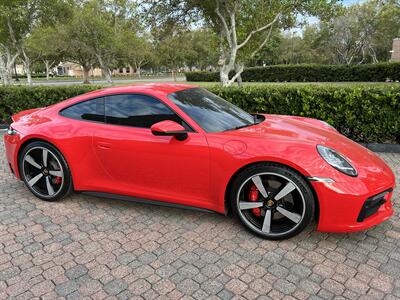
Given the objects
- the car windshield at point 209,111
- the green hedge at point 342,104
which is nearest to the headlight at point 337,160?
the car windshield at point 209,111

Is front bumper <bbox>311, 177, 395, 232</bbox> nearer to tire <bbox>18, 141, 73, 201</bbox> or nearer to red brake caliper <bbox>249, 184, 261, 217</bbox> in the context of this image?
red brake caliper <bbox>249, 184, 261, 217</bbox>

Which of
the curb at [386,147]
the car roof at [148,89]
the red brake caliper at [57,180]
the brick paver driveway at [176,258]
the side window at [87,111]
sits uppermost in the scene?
the car roof at [148,89]

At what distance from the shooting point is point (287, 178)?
3045 millimetres

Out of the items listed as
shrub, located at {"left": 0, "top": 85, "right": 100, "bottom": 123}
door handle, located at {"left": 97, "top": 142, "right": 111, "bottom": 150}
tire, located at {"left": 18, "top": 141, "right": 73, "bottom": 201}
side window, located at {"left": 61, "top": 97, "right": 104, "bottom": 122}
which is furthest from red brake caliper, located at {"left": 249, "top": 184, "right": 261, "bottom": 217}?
shrub, located at {"left": 0, "top": 85, "right": 100, "bottom": 123}

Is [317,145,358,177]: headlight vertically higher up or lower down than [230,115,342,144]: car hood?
lower down

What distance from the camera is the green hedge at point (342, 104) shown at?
6418mm

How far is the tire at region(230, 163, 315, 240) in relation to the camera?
304 cm

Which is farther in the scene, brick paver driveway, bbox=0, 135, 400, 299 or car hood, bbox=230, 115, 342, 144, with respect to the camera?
car hood, bbox=230, 115, 342, 144

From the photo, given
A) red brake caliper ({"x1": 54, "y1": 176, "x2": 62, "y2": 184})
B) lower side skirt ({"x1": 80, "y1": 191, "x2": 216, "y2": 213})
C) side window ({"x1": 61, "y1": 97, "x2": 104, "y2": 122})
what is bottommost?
lower side skirt ({"x1": 80, "y1": 191, "x2": 216, "y2": 213})

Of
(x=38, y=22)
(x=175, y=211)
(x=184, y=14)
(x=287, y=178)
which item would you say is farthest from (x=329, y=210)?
(x=38, y=22)

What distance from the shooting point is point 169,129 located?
3.24m

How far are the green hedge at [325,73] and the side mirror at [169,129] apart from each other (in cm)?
2872

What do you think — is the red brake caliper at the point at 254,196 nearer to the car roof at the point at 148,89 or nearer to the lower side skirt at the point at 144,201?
the lower side skirt at the point at 144,201

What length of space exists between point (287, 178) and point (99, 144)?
2025 mm
